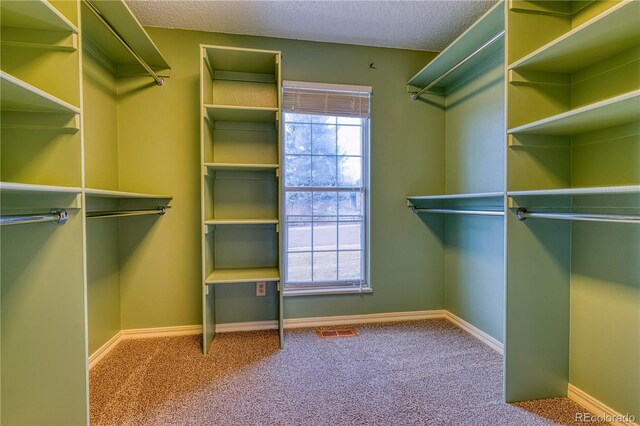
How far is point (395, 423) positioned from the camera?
138 centimetres

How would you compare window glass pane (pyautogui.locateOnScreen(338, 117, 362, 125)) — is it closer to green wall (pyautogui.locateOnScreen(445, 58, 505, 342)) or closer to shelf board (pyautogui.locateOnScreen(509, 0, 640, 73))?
green wall (pyautogui.locateOnScreen(445, 58, 505, 342))

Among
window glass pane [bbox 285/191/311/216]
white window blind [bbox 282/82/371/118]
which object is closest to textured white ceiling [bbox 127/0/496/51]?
white window blind [bbox 282/82/371/118]

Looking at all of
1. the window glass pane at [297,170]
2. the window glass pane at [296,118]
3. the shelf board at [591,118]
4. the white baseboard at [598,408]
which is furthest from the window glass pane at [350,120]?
the white baseboard at [598,408]

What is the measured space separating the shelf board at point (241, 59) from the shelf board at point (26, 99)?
3.39ft

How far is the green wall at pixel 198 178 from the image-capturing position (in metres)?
2.24

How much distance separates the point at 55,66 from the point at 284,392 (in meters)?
1.95

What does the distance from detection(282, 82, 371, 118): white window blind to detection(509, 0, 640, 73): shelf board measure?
1223mm

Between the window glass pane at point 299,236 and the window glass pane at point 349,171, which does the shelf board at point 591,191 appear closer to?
the window glass pane at point 349,171

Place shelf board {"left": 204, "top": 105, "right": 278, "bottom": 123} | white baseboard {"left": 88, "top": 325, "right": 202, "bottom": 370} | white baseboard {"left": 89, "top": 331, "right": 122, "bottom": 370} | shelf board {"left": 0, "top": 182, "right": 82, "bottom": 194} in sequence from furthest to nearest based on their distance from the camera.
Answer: white baseboard {"left": 88, "top": 325, "right": 202, "bottom": 370}, shelf board {"left": 204, "top": 105, "right": 278, "bottom": 123}, white baseboard {"left": 89, "top": 331, "right": 122, "bottom": 370}, shelf board {"left": 0, "top": 182, "right": 82, "bottom": 194}

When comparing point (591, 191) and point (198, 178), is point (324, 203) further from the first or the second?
point (591, 191)

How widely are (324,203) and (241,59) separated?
1.28 m

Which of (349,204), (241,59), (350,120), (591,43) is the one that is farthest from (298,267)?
(591,43)

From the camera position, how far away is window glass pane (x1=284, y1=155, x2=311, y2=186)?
2.43 m

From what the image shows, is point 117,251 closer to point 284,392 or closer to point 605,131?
point 284,392
